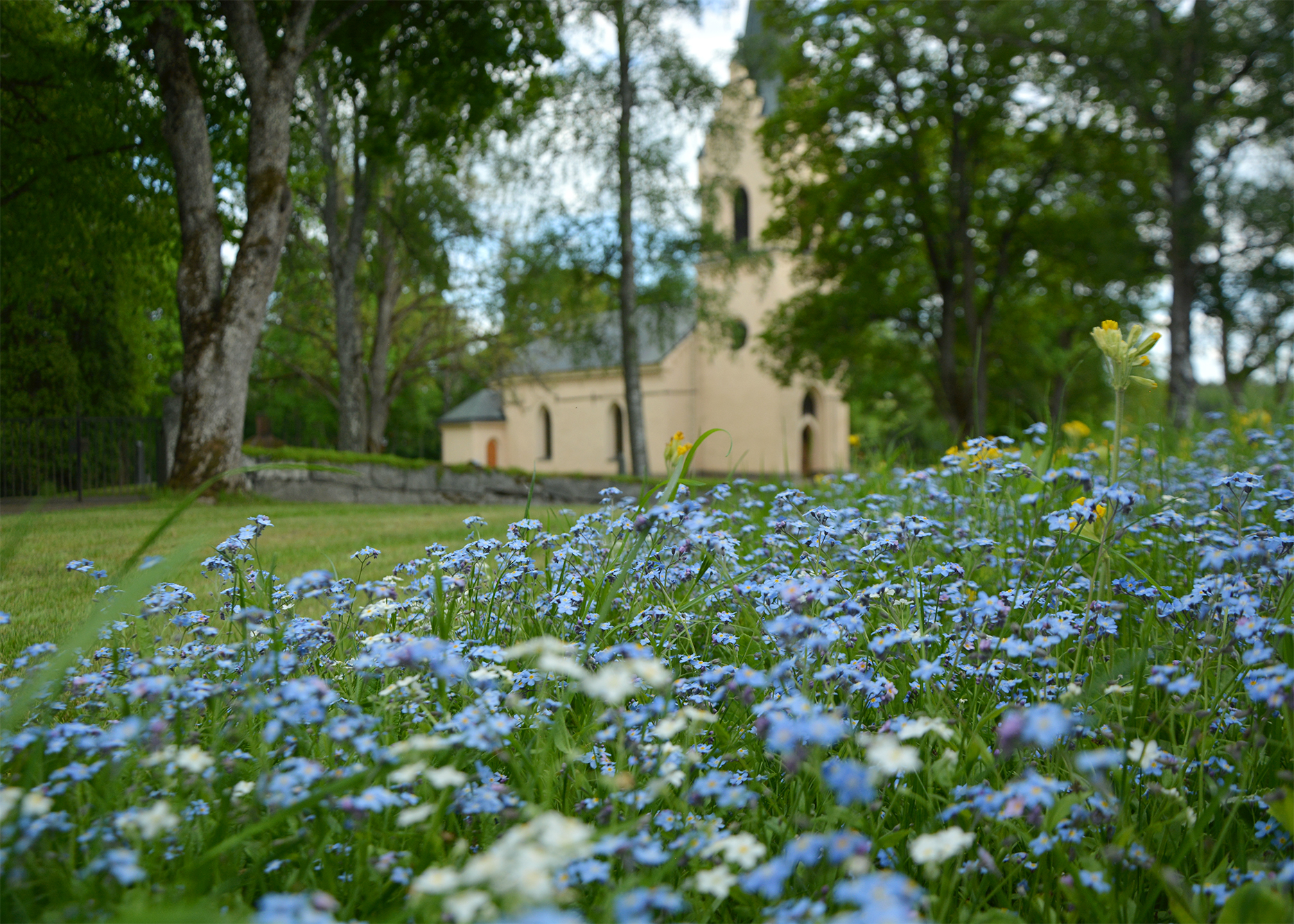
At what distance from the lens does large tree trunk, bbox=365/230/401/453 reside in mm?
23688

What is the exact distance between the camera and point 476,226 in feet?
72.0

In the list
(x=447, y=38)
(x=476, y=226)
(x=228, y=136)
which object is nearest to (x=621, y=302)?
(x=476, y=226)

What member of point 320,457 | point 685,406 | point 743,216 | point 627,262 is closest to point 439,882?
point 320,457

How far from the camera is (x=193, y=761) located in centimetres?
133

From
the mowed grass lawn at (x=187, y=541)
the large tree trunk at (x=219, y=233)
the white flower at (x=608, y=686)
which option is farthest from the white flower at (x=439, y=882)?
the large tree trunk at (x=219, y=233)

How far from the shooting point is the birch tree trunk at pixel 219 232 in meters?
10.0

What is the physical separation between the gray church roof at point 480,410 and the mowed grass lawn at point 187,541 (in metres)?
29.7

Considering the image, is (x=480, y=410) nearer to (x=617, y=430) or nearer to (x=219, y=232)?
(x=617, y=430)

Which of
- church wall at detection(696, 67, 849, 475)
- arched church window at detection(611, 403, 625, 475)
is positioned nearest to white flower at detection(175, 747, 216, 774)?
church wall at detection(696, 67, 849, 475)

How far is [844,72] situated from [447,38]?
11681mm

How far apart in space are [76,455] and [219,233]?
5228 mm

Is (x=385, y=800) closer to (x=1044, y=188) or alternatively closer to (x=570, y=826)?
(x=570, y=826)

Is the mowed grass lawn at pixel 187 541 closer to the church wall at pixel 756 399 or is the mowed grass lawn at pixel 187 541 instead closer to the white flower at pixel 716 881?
the white flower at pixel 716 881

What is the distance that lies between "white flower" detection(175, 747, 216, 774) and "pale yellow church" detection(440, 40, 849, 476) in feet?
79.7
